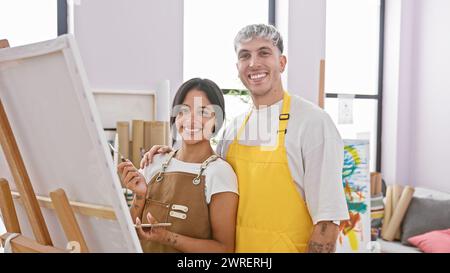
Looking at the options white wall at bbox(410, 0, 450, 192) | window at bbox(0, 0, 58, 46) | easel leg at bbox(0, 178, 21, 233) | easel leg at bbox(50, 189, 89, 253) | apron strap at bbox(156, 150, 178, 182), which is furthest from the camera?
white wall at bbox(410, 0, 450, 192)

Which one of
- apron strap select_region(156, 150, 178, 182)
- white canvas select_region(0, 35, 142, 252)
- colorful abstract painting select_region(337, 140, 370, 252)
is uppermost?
white canvas select_region(0, 35, 142, 252)

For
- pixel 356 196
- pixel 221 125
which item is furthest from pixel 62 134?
pixel 356 196

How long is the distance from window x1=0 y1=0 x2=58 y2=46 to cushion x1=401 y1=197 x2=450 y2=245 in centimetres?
269

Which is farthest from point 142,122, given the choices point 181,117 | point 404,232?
point 404,232

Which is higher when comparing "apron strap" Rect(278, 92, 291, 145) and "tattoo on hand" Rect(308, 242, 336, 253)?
"apron strap" Rect(278, 92, 291, 145)

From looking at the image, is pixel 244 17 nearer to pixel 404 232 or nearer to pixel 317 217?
pixel 404 232

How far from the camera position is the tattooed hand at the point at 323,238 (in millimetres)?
1501

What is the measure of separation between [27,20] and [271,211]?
6.68ft

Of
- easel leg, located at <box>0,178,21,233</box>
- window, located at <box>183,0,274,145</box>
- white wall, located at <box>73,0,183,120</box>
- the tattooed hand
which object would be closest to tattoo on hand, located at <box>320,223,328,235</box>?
the tattooed hand

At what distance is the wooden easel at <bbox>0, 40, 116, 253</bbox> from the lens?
1149mm

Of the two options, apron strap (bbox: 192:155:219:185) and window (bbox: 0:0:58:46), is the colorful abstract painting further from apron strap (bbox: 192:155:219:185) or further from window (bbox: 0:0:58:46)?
window (bbox: 0:0:58:46)

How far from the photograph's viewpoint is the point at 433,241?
3.23 m

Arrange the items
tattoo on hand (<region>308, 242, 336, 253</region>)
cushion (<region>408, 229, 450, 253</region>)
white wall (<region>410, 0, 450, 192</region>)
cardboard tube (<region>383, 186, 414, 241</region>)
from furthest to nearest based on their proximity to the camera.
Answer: white wall (<region>410, 0, 450, 192</region>)
cardboard tube (<region>383, 186, 414, 241</region>)
cushion (<region>408, 229, 450, 253</region>)
tattoo on hand (<region>308, 242, 336, 253</region>)

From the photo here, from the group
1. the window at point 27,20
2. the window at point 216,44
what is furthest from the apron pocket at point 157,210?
the window at point 216,44
